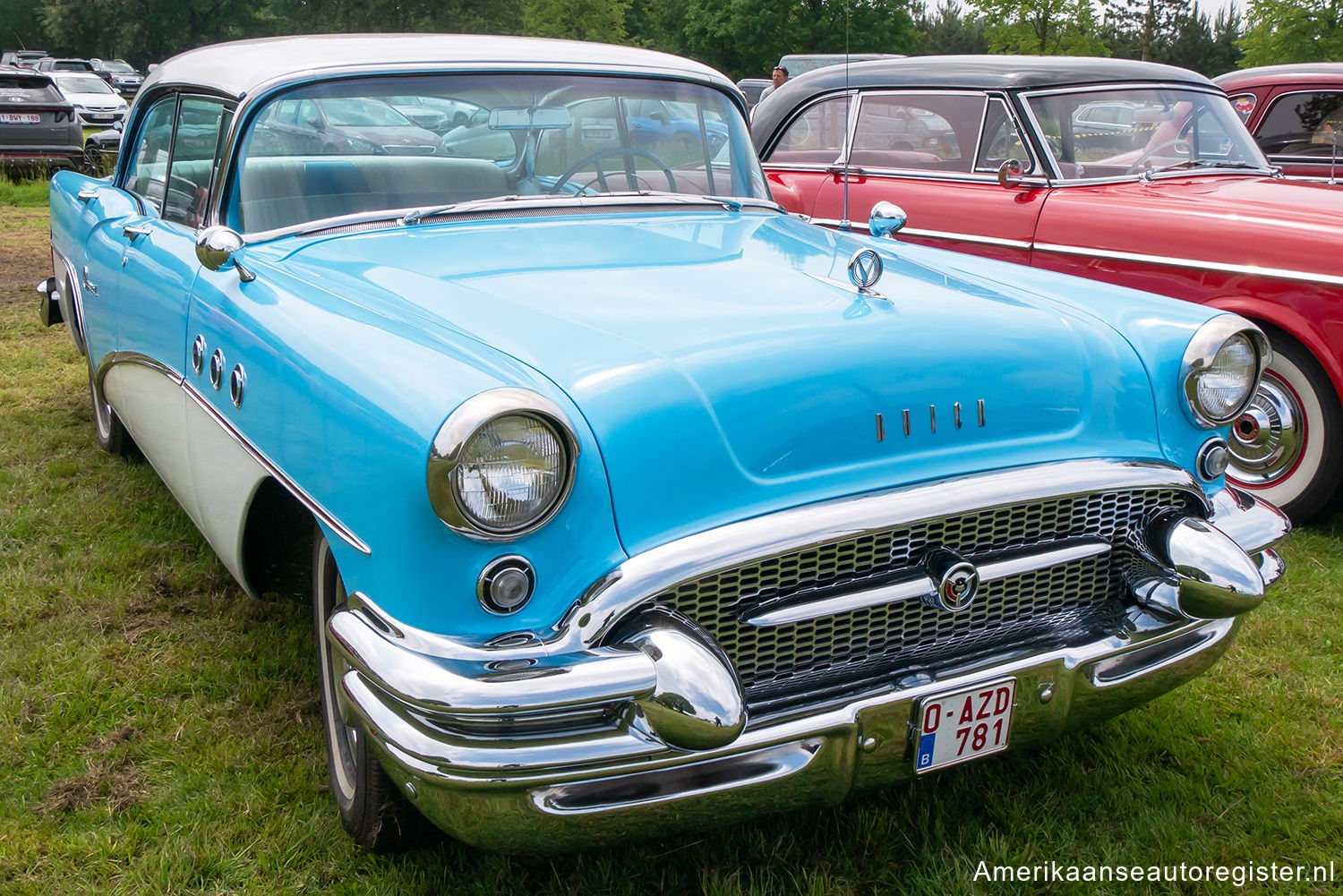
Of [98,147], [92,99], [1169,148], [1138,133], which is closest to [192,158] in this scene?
[98,147]

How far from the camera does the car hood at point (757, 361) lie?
180 centimetres

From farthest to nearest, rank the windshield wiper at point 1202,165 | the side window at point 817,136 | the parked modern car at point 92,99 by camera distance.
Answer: the parked modern car at point 92,99 → the side window at point 817,136 → the windshield wiper at point 1202,165

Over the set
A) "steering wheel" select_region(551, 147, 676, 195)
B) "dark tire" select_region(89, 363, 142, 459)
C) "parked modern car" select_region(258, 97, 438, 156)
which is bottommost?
"dark tire" select_region(89, 363, 142, 459)

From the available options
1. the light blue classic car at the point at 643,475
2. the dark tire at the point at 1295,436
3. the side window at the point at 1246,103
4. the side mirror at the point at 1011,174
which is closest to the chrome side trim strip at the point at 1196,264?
the dark tire at the point at 1295,436

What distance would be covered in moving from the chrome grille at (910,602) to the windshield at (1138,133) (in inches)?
115

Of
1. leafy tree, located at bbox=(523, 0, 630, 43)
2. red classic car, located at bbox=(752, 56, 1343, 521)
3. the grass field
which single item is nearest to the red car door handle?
red classic car, located at bbox=(752, 56, 1343, 521)

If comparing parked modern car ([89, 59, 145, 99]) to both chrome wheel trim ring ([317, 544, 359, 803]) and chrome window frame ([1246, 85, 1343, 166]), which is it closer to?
chrome window frame ([1246, 85, 1343, 166])

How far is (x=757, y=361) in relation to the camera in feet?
6.24

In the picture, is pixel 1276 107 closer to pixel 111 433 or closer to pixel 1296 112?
pixel 1296 112

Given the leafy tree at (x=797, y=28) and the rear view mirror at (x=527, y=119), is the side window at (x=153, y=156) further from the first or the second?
the leafy tree at (x=797, y=28)

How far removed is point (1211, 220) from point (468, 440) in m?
3.42

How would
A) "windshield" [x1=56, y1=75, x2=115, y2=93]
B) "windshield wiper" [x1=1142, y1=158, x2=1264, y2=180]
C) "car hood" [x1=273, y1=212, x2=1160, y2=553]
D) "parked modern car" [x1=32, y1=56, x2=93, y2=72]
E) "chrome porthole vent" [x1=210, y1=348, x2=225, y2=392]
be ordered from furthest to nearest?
1. "parked modern car" [x1=32, y1=56, x2=93, y2=72]
2. "windshield" [x1=56, y1=75, x2=115, y2=93]
3. "windshield wiper" [x1=1142, y1=158, x2=1264, y2=180]
4. "chrome porthole vent" [x1=210, y1=348, x2=225, y2=392]
5. "car hood" [x1=273, y1=212, x2=1160, y2=553]

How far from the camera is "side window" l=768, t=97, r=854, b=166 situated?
5527 millimetres

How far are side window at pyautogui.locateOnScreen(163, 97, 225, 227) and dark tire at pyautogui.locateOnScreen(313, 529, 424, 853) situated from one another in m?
1.22
